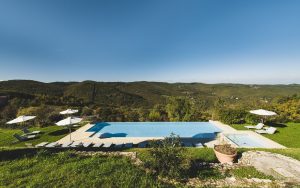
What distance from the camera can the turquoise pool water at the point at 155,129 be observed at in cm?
1557

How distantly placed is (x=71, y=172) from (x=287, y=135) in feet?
44.4

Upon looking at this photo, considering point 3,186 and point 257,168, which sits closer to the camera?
point 3,186

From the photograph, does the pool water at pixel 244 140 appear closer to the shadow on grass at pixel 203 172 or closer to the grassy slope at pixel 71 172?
the shadow on grass at pixel 203 172

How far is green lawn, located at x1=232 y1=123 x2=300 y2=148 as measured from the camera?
12.0m

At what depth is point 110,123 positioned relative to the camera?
19250mm

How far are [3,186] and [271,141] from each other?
43.3 feet

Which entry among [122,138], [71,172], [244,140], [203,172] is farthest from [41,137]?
[244,140]

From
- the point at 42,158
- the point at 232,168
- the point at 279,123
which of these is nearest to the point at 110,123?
the point at 42,158

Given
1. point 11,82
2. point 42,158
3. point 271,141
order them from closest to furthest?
point 42,158 → point 271,141 → point 11,82

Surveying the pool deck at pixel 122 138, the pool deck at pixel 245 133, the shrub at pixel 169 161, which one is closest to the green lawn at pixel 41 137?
the pool deck at pixel 122 138

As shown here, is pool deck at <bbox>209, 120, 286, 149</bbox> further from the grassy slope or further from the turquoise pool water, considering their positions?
the grassy slope

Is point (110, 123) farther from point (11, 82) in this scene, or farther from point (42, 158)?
point (11, 82)

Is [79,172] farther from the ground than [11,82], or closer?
closer

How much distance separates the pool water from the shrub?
5961 millimetres
